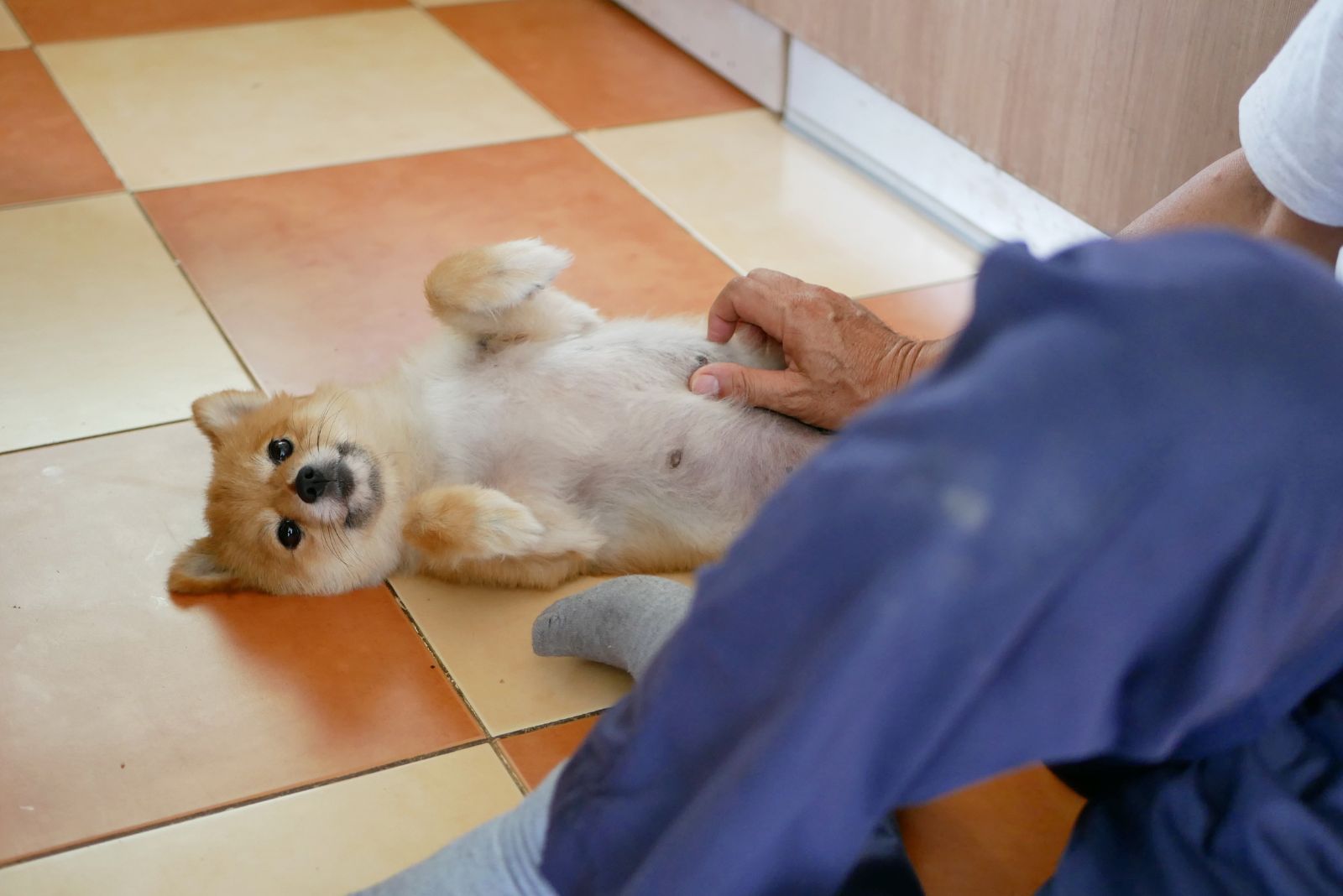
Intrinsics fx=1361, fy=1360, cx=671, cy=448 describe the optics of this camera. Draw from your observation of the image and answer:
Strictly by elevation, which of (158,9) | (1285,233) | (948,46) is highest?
(1285,233)

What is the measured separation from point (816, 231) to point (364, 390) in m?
0.91

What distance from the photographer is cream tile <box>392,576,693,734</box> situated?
1.38m

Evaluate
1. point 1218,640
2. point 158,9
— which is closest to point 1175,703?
point 1218,640

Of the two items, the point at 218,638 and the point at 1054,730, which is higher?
the point at 1054,730

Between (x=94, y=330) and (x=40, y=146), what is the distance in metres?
0.71

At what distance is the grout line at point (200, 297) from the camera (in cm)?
190

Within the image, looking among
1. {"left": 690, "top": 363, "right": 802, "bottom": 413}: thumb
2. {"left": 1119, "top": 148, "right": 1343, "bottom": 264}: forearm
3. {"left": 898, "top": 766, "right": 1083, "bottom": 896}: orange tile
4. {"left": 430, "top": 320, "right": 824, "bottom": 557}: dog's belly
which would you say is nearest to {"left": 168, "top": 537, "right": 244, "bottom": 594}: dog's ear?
{"left": 430, "top": 320, "right": 824, "bottom": 557}: dog's belly

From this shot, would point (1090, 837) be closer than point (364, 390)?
Yes

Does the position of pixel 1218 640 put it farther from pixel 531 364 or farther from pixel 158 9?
pixel 158 9

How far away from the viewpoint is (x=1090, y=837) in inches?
34.1

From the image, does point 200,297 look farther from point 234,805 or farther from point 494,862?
point 494,862

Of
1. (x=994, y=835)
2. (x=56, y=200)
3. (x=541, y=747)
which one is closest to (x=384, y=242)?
(x=56, y=200)

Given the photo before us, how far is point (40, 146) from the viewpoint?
2502mm

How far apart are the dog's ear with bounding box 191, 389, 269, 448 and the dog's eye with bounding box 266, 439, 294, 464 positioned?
91mm
